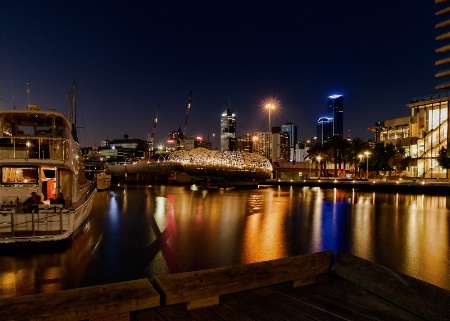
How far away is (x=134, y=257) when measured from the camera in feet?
36.7

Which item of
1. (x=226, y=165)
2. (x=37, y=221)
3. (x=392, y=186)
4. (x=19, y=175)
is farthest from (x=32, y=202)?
(x=392, y=186)

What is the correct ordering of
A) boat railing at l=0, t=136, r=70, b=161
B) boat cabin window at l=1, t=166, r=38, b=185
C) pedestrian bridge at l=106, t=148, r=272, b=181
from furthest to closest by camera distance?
pedestrian bridge at l=106, t=148, r=272, b=181 < boat cabin window at l=1, t=166, r=38, b=185 < boat railing at l=0, t=136, r=70, b=161

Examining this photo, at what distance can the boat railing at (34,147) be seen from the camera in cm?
1468

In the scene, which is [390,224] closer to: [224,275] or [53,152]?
[224,275]

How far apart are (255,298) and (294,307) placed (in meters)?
0.55

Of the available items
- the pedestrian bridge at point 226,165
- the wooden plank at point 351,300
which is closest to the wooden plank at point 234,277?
the wooden plank at point 351,300

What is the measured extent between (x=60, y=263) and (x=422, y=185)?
43.2m

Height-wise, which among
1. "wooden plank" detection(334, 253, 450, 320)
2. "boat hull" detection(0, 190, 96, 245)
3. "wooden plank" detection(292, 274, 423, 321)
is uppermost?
"wooden plank" detection(334, 253, 450, 320)

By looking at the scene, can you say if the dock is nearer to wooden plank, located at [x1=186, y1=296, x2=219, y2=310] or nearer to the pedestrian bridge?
wooden plank, located at [x1=186, y1=296, x2=219, y2=310]

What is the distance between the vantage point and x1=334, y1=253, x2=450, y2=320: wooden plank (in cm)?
385

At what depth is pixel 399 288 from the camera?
430 centimetres

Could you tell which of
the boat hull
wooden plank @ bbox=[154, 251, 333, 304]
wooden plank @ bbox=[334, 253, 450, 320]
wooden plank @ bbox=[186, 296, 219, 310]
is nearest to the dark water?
the boat hull

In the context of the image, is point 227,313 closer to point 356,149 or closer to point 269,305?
point 269,305

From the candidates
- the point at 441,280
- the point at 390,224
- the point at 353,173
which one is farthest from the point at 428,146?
the point at 441,280
